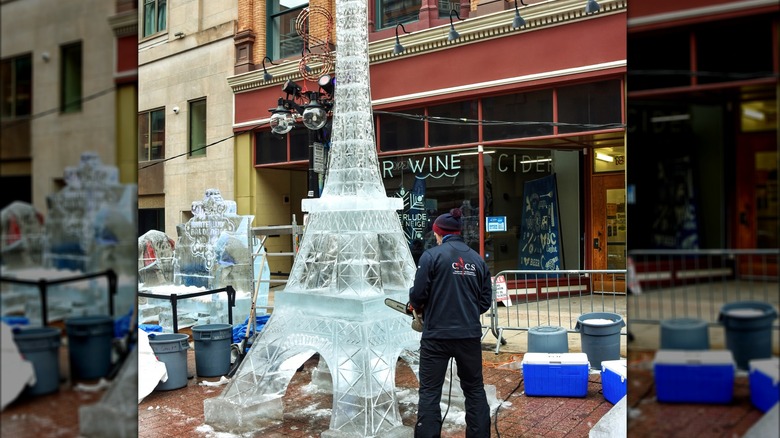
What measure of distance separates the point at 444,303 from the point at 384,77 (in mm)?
10435

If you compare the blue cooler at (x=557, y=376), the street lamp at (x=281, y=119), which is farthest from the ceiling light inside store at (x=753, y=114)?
the street lamp at (x=281, y=119)

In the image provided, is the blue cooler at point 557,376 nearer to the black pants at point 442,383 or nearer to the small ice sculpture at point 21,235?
the black pants at point 442,383

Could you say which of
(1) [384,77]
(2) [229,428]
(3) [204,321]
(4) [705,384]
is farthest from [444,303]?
(1) [384,77]

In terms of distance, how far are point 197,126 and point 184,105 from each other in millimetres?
765

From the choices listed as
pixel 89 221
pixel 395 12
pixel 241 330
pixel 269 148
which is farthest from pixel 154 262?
pixel 89 221

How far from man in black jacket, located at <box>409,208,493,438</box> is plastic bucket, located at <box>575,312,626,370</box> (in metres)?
3.08

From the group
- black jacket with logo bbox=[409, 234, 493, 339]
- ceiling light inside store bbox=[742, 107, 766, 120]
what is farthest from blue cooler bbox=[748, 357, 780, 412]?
black jacket with logo bbox=[409, 234, 493, 339]

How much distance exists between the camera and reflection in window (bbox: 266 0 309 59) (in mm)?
17078

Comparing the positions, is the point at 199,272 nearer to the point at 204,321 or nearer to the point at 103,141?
the point at 204,321

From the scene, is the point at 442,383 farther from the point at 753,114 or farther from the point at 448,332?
the point at 753,114

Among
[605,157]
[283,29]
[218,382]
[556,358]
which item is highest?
[283,29]

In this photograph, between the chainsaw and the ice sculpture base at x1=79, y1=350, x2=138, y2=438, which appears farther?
the chainsaw

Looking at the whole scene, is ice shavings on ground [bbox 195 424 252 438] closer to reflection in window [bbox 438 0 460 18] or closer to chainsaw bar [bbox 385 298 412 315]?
chainsaw bar [bbox 385 298 412 315]

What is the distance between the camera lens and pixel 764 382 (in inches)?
48.0
